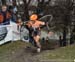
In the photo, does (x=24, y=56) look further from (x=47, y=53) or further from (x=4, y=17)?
(x=4, y=17)

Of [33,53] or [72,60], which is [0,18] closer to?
[33,53]

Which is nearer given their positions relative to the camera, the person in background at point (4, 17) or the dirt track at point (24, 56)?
the dirt track at point (24, 56)

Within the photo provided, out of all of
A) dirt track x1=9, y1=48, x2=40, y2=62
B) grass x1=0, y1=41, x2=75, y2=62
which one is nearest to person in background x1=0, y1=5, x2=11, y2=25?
grass x1=0, y1=41, x2=75, y2=62

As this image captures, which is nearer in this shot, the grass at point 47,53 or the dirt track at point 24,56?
the dirt track at point 24,56

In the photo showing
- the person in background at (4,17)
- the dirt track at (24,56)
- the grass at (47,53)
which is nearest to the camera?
the dirt track at (24,56)

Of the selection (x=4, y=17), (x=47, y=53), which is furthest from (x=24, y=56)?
(x=4, y=17)

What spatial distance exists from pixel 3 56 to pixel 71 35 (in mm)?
12732

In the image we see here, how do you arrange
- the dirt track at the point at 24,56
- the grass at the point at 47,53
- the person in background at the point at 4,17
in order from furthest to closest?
the person in background at the point at 4,17 < the grass at the point at 47,53 < the dirt track at the point at 24,56

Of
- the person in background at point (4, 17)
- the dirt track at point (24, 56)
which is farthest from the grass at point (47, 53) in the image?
the person in background at point (4, 17)

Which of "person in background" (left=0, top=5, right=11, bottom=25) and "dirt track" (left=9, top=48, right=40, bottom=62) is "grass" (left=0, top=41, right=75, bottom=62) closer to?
"dirt track" (left=9, top=48, right=40, bottom=62)

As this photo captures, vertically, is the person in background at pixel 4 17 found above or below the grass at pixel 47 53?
above

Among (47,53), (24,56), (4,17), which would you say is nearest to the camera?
(24,56)

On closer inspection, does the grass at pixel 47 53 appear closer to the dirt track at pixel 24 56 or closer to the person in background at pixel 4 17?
the dirt track at pixel 24 56

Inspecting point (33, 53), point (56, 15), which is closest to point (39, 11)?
point (56, 15)
